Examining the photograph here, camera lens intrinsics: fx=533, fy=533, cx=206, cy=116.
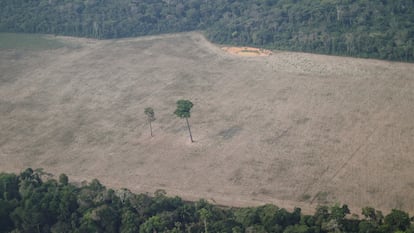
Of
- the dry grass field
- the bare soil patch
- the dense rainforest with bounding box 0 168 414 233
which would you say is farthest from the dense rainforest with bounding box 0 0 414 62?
the dense rainforest with bounding box 0 168 414 233

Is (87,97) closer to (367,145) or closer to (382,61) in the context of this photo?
(367,145)

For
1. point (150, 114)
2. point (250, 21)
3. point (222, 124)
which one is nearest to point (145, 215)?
point (150, 114)

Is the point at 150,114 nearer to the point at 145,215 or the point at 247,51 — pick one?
the point at 145,215

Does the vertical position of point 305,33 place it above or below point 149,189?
above

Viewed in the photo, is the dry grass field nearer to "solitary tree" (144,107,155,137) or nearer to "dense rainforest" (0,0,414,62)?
"solitary tree" (144,107,155,137)

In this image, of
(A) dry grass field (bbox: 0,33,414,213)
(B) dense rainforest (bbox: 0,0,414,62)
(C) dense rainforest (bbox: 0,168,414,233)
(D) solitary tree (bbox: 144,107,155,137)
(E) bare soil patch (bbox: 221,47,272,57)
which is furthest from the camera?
(E) bare soil patch (bbox: 221,47,272,57)

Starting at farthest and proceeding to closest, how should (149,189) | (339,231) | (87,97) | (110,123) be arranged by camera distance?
(87,97) → (110,123) → (149,189) → (339,231)

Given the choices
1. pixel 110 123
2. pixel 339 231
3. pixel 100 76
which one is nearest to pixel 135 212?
pixel 339 231
